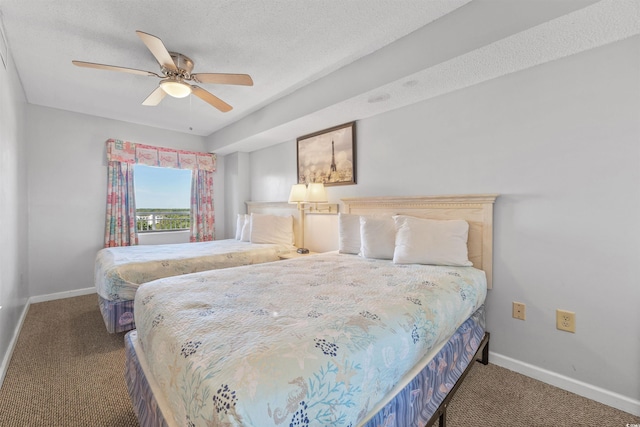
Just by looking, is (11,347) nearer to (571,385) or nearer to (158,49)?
(158,49)

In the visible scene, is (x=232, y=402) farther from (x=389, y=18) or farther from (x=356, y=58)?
(x=356, y=58)

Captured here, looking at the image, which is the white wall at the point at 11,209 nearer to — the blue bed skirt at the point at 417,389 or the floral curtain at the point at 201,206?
the blue bed skirt at the point at 417,389

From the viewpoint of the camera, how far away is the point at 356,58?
2.33 metres

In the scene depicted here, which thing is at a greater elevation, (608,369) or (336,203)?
(336,203)

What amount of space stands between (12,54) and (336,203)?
3183 mm

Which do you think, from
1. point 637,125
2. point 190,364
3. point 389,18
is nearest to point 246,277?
point 190,364

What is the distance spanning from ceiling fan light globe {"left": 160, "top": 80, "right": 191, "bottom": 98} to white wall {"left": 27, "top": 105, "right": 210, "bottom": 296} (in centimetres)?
246

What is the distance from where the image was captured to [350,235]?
265 centimetres

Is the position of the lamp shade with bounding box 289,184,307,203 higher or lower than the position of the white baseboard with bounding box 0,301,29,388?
higher

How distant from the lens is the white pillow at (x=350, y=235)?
2623mm

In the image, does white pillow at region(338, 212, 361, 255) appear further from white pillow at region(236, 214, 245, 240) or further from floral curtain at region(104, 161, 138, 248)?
floral curtain at region(104, 161, 138, 248)

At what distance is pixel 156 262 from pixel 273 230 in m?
1.51

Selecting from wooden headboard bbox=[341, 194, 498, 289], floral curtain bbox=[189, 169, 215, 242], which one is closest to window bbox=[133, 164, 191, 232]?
floral curtain bbox=[189, 169, 215, 242]

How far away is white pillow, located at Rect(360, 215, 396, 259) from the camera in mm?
2318
